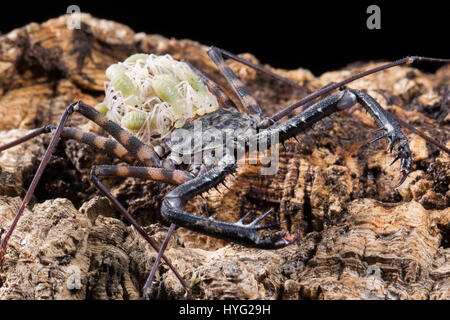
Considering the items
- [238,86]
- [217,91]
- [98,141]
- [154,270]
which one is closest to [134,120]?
[98,141]

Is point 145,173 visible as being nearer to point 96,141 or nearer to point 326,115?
point 96,141

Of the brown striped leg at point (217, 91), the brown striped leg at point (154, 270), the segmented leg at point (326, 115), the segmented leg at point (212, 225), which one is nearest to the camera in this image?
the segmented leg at point (212, 225)

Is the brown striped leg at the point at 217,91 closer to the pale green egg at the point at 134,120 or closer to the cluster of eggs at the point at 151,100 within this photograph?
the cluster of eggs at the point at 151,100

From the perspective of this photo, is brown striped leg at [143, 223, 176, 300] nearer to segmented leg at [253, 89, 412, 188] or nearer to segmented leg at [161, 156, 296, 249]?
segmented leg at [161, 156, 296, 249]

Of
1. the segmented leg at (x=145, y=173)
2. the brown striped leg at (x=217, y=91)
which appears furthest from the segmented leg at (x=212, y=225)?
the brown striped leg at (x=217, y=91)

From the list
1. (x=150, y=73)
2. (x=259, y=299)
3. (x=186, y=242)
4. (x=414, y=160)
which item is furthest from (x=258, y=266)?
A: (x=150, y=73)

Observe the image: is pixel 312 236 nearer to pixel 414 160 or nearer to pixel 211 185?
pixel 211 185
